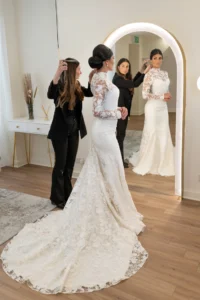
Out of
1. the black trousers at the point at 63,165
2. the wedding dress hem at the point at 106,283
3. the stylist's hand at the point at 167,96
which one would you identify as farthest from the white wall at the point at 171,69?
the wedding dress hem at the point at 106,283

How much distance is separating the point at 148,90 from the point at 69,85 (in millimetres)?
967

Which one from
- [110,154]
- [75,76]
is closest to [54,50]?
[75,76]

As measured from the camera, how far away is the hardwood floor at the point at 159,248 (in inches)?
72.3

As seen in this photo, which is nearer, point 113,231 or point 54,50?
point 113,231

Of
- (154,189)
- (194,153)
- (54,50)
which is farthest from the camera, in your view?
(54,50)

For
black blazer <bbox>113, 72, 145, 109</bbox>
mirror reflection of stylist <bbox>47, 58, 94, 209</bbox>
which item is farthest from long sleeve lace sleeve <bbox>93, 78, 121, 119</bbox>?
black blazer <bbox>113, 72, 145, 109</bbox>

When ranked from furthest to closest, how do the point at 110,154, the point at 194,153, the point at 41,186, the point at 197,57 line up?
the point at 41,186, the point at 194,153, the point at 197,57, the point at 110,154

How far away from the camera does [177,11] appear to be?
281 centimetres

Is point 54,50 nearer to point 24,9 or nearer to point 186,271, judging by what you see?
point 24,9

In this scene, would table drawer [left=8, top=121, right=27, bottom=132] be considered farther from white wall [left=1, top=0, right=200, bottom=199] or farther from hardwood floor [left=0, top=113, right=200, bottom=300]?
hardwood floor [left=0, top=113, right=200, bottom=300]

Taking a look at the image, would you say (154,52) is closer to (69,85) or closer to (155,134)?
(155,134)

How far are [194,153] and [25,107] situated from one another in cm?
261

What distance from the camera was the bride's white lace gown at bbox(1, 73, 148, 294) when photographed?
1959mm

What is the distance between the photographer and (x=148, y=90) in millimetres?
3150
